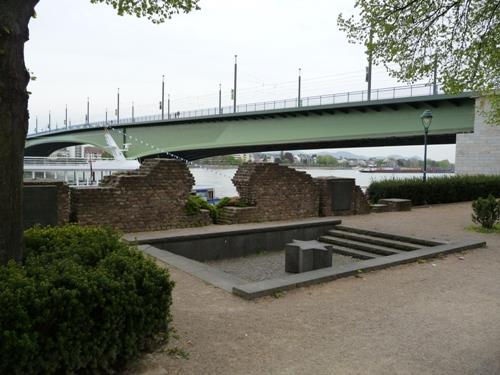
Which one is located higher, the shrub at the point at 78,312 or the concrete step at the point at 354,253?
Answer: the shrub at the point at 78,312

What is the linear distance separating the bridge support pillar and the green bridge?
56 centimetres

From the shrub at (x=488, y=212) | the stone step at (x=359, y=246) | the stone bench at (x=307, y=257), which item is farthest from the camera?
the shrub at (x=488, y=212)

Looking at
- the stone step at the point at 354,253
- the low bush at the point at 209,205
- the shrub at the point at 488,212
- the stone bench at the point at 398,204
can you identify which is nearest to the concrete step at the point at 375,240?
the stone step at the point at 354,253

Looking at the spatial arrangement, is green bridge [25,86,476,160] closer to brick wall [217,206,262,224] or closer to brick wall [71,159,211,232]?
brick wall [217,206,262,224]

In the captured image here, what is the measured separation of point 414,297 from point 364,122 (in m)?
25.6

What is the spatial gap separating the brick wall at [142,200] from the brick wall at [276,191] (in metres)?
1.63

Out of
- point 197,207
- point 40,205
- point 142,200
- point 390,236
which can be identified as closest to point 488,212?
point 390,236

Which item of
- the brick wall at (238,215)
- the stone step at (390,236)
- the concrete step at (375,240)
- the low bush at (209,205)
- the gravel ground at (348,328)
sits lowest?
the gravel ground at (348,328)

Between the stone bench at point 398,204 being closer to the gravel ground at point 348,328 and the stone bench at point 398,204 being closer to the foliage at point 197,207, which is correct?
the foliage at point 197,207

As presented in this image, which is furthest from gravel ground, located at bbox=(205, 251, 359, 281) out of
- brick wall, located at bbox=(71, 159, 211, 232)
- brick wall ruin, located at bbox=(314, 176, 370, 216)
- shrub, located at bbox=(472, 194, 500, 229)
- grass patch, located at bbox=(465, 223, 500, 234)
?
shrub, located at bbox=(472, 194, 500, 229)

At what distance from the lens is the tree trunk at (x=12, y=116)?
3844 millimetres

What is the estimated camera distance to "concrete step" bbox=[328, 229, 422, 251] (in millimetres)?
10391

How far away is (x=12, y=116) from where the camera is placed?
3904mm

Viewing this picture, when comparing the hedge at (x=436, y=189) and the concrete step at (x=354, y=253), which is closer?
the concrete step at (x=354, y=253)
